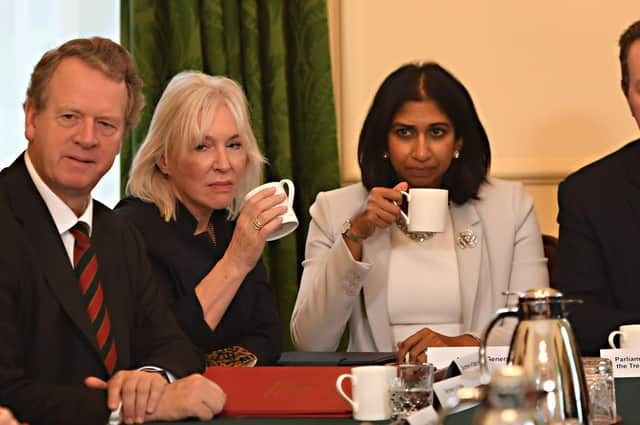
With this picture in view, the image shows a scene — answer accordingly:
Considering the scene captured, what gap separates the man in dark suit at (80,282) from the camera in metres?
1.57

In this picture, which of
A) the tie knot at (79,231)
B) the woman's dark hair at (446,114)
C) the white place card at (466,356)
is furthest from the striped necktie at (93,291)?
the woman's dark hair at (446,114)

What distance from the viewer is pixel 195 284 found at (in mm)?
2377

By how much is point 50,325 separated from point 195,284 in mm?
659

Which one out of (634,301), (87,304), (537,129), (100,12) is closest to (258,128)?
(100,12)

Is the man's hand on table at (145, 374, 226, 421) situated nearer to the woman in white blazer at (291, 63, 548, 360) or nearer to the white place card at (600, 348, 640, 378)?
the white place card at (600, 348, 640, 378)

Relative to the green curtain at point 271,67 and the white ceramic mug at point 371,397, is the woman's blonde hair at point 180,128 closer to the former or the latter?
the green curtain at point 271,67

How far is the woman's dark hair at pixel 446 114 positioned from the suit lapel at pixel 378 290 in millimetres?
183

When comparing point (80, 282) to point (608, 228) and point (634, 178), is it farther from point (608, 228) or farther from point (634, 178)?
point (634, 178)

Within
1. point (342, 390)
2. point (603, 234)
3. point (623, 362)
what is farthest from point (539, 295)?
point (603, 234)

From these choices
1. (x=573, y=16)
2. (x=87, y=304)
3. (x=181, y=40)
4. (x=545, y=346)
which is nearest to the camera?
(x=545, y=346)

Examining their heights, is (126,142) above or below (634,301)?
above

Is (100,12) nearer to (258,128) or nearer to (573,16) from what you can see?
(258,128)

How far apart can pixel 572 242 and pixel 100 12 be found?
65.2 inches

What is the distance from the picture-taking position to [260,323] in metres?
2.43
